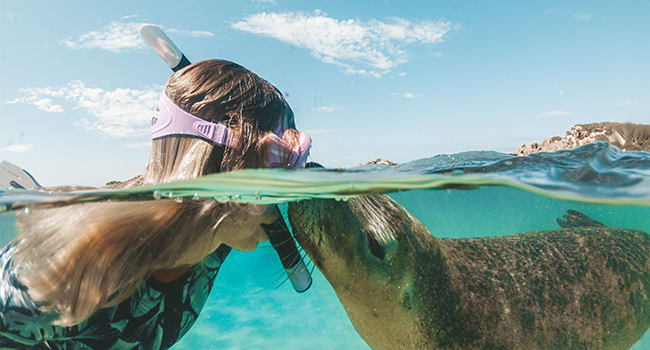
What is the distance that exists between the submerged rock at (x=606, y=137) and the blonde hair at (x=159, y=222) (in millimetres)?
4549

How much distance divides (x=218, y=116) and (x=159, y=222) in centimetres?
75

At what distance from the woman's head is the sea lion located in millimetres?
615

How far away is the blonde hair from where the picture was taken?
194 centimetres

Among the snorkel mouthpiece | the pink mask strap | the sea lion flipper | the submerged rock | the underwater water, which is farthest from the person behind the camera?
the submerged rock

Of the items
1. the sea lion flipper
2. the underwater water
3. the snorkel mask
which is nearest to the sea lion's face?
the underwater water

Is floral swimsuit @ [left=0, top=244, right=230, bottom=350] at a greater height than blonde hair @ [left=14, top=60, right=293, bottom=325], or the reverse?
blonde hair @ [left=14, top=60, right=293, bottom=325]

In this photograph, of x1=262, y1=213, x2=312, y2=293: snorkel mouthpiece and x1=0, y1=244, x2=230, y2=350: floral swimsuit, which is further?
x1=262, y1=213, x2=312, y2=293: snorkel mouthpiece

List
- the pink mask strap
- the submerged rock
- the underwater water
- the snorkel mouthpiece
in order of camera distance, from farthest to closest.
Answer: the submerged rock
the underwater water
the snorkel mouthpiece
the pink mask strap

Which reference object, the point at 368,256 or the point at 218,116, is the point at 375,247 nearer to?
the point at 368,256

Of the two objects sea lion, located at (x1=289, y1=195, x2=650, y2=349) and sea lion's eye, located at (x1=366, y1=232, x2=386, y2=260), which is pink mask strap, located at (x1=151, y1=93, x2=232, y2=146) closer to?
sea lion, located at (x1=289, y1=195, x2=650, y2=349)

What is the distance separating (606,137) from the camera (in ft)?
17.3

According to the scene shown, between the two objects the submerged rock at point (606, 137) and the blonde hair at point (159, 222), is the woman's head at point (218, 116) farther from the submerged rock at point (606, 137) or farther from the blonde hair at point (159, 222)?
the submerged rock at point (606, 137)

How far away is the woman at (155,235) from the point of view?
1.95 m

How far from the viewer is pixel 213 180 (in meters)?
2.48
